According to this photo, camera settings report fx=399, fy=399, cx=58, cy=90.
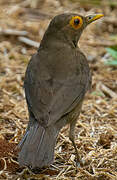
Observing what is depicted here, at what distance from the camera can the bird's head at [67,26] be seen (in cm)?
511

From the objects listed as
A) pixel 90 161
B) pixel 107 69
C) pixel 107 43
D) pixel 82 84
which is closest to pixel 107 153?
pixel 90 161

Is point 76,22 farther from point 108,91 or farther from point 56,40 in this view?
point 108,91

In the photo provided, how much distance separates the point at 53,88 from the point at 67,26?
42.9 inches

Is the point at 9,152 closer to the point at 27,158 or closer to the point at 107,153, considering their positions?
the point at 27,158

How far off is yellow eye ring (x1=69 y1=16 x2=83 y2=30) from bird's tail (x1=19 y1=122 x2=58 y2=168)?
5.18ft

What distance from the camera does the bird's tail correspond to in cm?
391

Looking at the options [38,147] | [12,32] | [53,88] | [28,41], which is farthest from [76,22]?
[12,32]

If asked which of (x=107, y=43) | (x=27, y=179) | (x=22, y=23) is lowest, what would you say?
(x=27, y=179)

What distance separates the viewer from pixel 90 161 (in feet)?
15.6

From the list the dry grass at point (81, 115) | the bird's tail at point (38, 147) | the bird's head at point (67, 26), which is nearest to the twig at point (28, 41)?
the dry grass at point (81, 115)

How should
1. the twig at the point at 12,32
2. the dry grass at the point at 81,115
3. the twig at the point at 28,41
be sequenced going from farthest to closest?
the twig at the point at 12,32 → the twig at the point at 28,41 → the dry grass at the point at 81,115

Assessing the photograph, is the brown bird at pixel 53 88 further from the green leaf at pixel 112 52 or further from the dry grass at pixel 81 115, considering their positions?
the green leaf at pixel 112 52

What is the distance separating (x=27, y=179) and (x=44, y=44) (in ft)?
6.06

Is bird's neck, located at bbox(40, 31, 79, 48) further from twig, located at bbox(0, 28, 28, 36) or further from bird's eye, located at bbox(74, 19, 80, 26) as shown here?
twig, located at bbox(0, 28, 28, 36)
